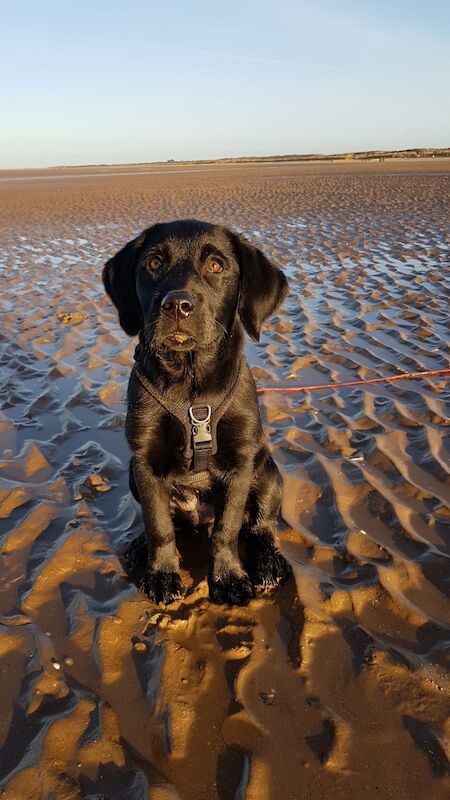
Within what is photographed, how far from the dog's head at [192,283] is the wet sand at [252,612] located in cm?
130

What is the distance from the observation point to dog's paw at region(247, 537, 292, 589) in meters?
3.08

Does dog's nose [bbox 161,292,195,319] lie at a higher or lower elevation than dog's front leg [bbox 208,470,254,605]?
higher

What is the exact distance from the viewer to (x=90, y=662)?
102 inches

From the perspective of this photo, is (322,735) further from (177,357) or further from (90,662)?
(177,357)

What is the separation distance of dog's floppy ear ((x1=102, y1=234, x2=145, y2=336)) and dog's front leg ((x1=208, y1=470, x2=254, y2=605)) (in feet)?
3.53

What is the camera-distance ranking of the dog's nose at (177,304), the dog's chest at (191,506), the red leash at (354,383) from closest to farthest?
the dog's nose at (177,304) → the dog's chest at (191,506) → the red leash at (354,383)

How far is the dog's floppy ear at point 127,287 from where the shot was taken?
11.0 feet

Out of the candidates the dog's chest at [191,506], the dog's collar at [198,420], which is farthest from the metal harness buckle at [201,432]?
the dog's chest at [191,506]

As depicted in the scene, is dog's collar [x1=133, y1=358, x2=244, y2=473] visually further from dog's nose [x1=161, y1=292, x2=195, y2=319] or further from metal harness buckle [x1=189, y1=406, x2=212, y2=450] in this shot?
dog's nose [x1=161, y1=292, x2=195, y2=319]

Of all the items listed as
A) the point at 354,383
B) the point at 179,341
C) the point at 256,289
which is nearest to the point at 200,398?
the point at 179,341

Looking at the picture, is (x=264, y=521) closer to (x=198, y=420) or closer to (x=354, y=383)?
(x=198, y=420)

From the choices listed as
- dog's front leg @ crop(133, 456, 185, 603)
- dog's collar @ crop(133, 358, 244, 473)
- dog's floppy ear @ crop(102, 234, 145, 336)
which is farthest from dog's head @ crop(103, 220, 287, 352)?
dog's front leg @ crop(133, 456, 185, 603)

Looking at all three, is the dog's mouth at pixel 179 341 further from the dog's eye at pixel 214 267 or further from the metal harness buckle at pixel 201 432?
the dog's eye at pixel 214 267

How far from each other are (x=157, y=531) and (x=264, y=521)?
2.18 ft
